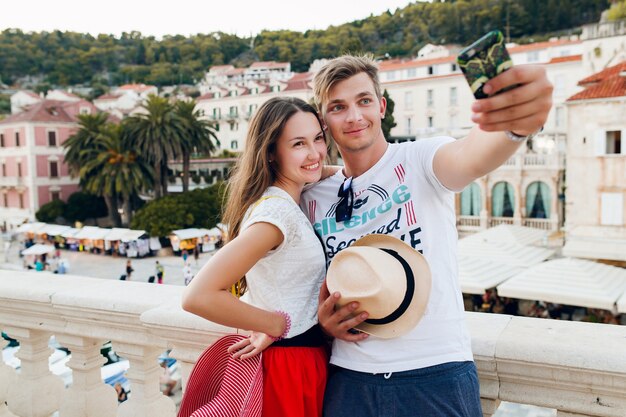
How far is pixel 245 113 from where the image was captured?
60031 millimetres

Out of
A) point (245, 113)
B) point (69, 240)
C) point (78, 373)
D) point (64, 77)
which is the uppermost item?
point (64, 77)

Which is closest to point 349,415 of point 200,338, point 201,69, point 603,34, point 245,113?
point 200,338

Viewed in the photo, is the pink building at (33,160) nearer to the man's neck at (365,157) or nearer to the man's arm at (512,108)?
the man's neck at (365,157)

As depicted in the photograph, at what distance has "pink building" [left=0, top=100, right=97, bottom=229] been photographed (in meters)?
44.8

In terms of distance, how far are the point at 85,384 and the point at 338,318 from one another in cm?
191

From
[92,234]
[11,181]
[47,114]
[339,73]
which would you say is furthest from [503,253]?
[11,181]

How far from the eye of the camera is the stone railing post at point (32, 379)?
3.33 metres

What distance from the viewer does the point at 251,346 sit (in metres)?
2.03

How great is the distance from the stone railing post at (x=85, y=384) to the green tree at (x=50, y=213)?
1688 inches

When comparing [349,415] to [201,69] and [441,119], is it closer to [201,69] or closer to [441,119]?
[441,119]

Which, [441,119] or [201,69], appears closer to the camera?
[441,119]

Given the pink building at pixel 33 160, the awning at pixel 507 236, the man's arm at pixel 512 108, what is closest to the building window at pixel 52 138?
the pink building at pixel 33 160

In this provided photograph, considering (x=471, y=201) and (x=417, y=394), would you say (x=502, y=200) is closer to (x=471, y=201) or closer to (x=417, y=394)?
(x=471, y=201)

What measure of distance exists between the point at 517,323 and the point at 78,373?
7.74 ft
